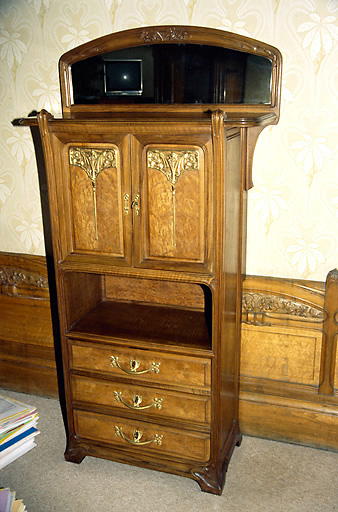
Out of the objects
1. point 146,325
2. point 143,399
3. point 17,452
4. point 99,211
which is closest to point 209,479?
point 143,399

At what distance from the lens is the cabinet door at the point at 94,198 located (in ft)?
6.08

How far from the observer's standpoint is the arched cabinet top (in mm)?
2041

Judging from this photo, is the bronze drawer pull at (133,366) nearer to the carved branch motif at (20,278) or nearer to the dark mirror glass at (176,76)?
the carved branch motif at (20,278)

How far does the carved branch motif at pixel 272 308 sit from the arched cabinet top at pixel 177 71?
2.69 feet

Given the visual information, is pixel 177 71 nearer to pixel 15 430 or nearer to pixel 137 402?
pixel 137 402

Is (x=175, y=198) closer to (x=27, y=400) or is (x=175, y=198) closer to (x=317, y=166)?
(x=317, y=166)

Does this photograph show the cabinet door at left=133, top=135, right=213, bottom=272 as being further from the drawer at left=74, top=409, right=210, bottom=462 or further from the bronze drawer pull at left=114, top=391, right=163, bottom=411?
the drawer at left=74, top=409, right=210, bottom=462

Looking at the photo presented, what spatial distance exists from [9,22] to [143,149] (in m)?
1.13

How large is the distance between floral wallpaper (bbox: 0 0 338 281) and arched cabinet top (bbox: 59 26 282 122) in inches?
2.1

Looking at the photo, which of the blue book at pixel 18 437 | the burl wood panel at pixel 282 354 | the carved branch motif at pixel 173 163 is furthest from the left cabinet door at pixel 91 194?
the blue book at pixel 18 437

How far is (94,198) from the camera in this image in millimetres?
1916

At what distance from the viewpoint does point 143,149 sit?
1.80 metres

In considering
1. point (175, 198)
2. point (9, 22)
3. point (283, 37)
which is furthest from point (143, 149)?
point (9, 22)

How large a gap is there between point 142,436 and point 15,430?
0.63m
